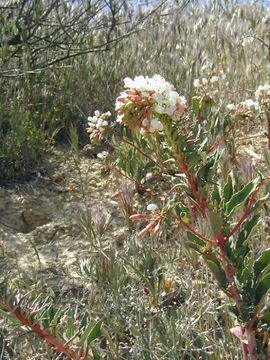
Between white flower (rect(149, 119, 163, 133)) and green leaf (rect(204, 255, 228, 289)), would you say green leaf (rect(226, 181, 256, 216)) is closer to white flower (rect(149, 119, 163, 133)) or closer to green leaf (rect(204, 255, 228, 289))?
green leaf (rect(204, 255, 228, 289))

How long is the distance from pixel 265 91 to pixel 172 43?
3110 millimetres

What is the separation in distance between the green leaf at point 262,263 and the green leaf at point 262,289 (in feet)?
0.11

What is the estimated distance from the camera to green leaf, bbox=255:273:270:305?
76.2 inches

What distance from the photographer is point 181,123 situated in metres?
1.90

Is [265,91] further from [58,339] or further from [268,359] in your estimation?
[58,339]

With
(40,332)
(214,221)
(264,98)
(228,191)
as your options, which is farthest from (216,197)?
(264,98)

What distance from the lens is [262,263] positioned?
1.98m

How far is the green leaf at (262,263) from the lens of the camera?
1.97 meters

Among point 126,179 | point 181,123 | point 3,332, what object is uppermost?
point 181,123

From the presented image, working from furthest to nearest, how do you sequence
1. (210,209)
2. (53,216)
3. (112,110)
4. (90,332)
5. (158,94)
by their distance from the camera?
(112,110), (53,216), (210,209), (90,332), (158,94)

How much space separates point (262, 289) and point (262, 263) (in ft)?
0.25

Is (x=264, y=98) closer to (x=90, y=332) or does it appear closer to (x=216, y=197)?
(x=216, y=197)

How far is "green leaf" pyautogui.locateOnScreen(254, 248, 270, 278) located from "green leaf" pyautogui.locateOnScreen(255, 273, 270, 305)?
3 cm

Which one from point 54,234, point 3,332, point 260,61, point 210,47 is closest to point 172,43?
point 210,47
